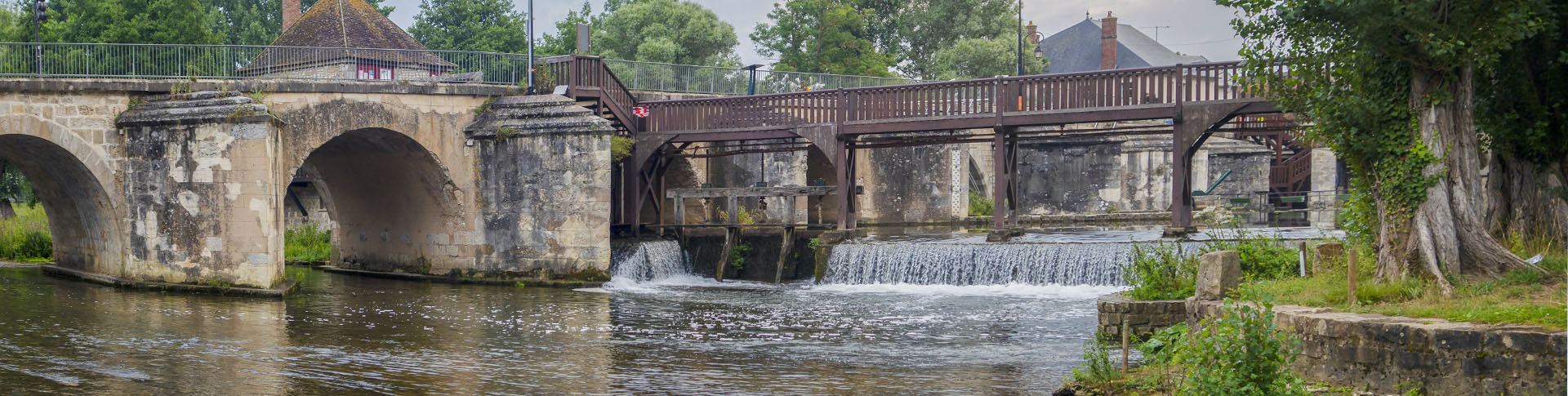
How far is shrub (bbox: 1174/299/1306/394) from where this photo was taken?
25.0 ft

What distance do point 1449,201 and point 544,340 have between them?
8.82 meters

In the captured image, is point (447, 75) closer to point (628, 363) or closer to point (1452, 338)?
point (628, 363)

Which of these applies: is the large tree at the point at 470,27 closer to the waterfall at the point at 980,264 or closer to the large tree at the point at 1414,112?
the waterfall at the point at 980,264

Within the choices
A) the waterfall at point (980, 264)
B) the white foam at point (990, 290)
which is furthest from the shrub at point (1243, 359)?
the waterfall at point (980, 264)

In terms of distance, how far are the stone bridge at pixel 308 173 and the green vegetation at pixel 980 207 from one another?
675 inches

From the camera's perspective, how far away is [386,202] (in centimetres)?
2373

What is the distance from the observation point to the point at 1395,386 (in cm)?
809

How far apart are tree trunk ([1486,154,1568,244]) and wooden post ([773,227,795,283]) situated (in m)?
12.7

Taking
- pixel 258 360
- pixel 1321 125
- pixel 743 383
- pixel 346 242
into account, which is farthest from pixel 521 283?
pixel 1321 125

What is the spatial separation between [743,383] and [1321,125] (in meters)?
5.40

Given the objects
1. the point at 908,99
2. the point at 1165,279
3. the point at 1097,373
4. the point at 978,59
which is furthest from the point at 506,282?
the point at 978,59

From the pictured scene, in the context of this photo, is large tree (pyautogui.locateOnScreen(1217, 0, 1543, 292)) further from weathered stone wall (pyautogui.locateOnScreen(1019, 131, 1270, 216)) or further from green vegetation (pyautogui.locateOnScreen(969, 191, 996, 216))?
green vegetation (pyautogui.locateOnScreen(969, 191, 996, 216))

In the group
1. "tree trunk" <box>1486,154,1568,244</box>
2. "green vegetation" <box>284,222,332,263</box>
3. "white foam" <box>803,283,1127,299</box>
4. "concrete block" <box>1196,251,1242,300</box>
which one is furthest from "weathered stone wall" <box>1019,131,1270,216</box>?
"concrete block" <box>1196,251,1242,300</box>

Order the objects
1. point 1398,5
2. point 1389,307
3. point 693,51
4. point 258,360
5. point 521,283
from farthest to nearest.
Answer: point 693,51, point 521,283, point 258,360, point 1398,5, point 1389,307
